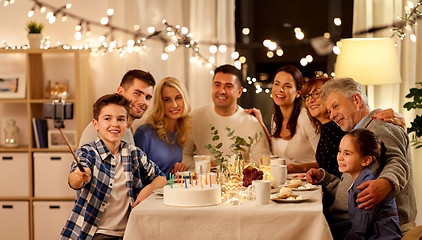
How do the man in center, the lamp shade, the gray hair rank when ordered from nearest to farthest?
the gray hair → the man in center → the lamp shade

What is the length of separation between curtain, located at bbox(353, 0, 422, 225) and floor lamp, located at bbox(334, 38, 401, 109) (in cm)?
32

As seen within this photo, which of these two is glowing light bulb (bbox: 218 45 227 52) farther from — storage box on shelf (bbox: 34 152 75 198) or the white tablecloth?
the white tablecloth

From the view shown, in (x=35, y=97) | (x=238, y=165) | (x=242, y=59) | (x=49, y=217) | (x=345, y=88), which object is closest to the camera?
(x=345, y=88)

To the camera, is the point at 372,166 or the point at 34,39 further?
the point at 34,39

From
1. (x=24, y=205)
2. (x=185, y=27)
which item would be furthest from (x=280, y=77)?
(x=24, y=205)

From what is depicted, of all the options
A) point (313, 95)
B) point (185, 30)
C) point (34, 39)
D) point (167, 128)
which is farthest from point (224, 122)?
point (34, 39)

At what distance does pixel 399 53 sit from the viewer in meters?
4.73

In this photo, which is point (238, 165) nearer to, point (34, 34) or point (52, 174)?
point (52, 174)

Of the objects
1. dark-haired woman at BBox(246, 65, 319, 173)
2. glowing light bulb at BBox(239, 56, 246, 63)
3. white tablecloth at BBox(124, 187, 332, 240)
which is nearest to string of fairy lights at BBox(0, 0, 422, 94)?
glowing light bulb at BBox(239, 56, 246, 63)

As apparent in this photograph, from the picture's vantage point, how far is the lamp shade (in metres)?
4.36

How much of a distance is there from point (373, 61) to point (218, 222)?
244 cm

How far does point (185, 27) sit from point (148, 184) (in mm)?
2182

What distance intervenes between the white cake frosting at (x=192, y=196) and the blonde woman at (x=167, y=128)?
133cm

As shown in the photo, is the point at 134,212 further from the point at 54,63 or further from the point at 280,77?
the point at 54,63
